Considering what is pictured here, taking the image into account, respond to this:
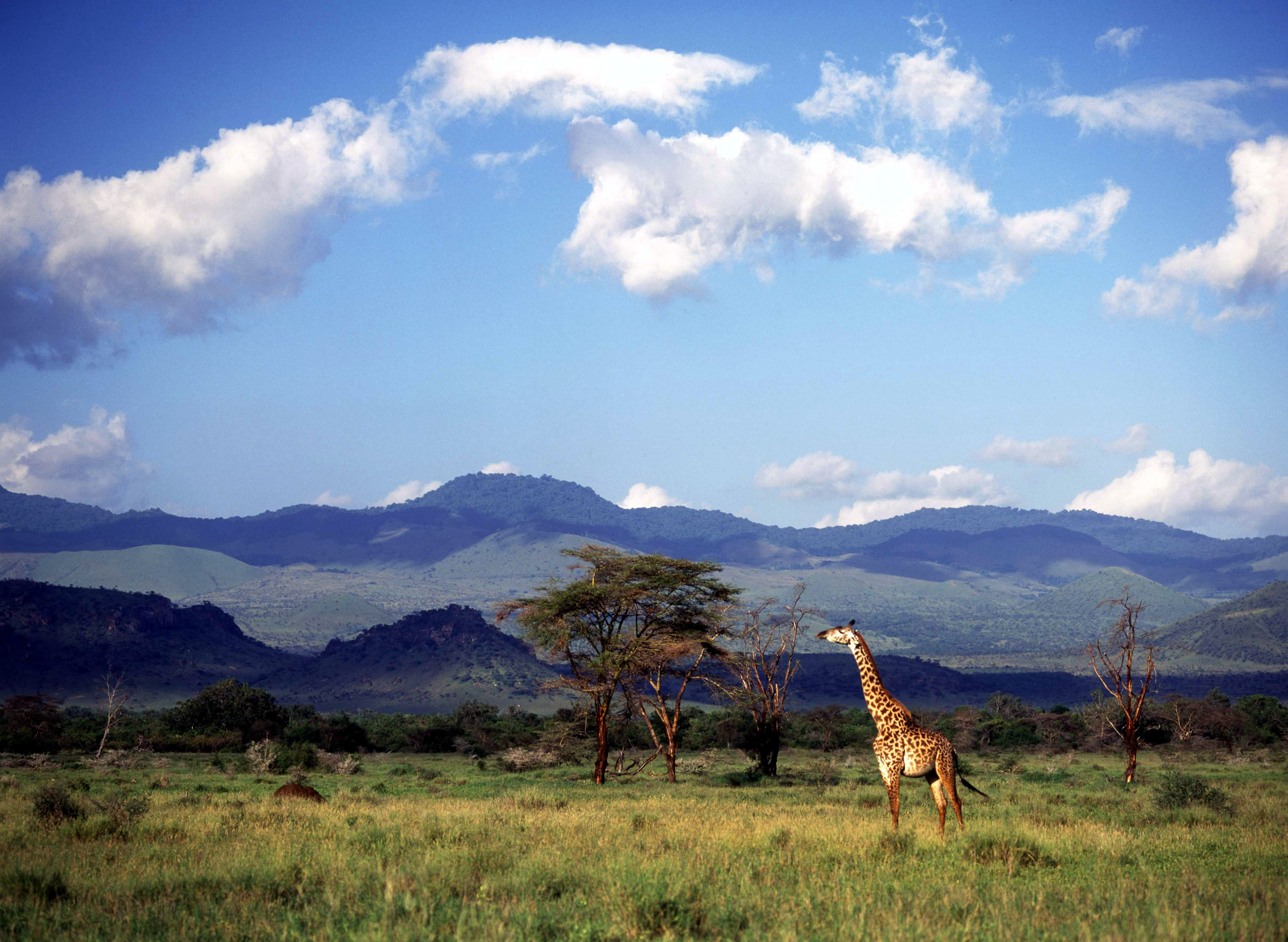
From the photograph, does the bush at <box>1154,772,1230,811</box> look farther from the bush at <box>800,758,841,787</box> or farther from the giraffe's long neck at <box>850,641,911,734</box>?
the bush at <box>800,758,841,787</box>

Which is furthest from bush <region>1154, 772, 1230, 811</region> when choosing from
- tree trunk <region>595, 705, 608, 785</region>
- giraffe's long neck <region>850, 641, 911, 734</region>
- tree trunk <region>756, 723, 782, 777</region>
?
tree trunk <region>595, 705, 608, 785</region>

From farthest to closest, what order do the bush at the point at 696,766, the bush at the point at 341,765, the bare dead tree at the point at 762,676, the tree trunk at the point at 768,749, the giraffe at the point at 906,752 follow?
the bush at the point at 341,765, the bush at the point at 696,766, the tree trunk at the point at 768,749, the bare dead tree at the point at 762,676, the giraffe at the point at 906,752

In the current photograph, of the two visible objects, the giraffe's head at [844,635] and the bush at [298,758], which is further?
the bush at [298,758]

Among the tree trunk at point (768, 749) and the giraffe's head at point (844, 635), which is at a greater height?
the giraffe's head at point (844, 635)

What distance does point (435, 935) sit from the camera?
8398 millimetres

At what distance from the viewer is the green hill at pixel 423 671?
140m

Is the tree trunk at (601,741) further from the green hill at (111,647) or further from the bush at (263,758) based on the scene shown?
the green hill at (111,647)

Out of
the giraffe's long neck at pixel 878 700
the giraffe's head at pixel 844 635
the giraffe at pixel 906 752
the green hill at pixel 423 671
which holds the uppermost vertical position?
the giraffe's head at pixel 844 635

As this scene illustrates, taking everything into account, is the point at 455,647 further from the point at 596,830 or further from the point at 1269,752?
the point at 596,830

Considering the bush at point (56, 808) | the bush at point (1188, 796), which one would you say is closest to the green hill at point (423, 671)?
the bush at point (1188, 796)

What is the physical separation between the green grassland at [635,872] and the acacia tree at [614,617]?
798 centimetres

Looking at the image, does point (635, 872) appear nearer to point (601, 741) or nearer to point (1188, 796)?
point (1188, 796)

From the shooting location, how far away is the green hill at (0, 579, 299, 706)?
131 meters

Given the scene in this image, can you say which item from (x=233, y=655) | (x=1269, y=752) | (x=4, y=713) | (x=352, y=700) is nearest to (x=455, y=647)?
(x=352, y=700)
